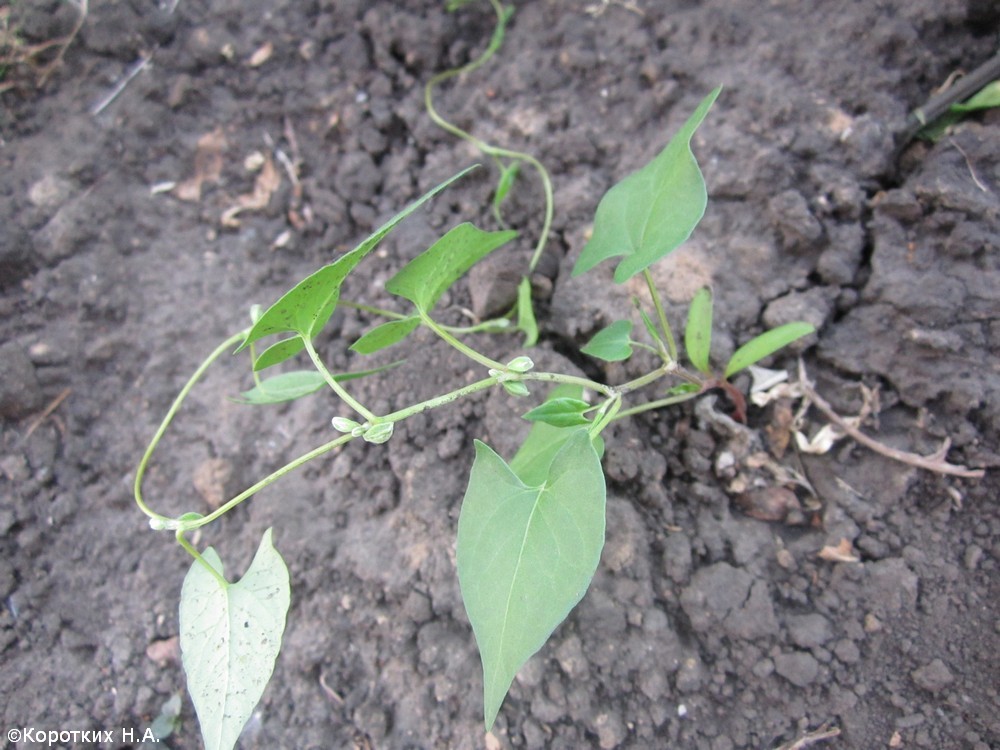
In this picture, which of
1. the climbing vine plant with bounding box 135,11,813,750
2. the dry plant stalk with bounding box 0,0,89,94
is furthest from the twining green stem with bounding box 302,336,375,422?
the dry plant stalk with bounding box 0,0,89,94

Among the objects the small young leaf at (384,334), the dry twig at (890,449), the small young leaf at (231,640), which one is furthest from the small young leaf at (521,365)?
the dry twig at (890,449)

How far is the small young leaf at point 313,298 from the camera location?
3.56 feet

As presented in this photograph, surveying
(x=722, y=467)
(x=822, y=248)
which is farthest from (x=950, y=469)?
(x=822, y=248)

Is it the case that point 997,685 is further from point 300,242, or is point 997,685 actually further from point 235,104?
point 235,104

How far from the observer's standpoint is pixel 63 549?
164 centimetres

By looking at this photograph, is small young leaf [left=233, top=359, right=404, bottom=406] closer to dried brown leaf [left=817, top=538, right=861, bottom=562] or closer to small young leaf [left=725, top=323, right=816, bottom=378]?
small young leaf [left=725, top=323, right=816, bottom=378]

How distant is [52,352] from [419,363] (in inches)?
37.3

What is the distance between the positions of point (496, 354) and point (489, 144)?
660 mm

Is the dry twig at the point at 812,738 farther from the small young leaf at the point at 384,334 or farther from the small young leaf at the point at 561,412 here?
the small young leaf at the point at 384,334

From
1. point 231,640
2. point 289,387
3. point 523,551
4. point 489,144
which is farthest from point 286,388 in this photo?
point 489,144

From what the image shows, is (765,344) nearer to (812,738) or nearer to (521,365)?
(521,365)

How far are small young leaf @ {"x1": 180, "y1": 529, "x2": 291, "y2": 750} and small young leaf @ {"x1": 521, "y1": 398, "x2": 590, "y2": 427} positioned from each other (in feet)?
1.66

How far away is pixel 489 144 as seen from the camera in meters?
1.96

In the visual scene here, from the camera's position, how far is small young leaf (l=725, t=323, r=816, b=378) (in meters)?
1.41
